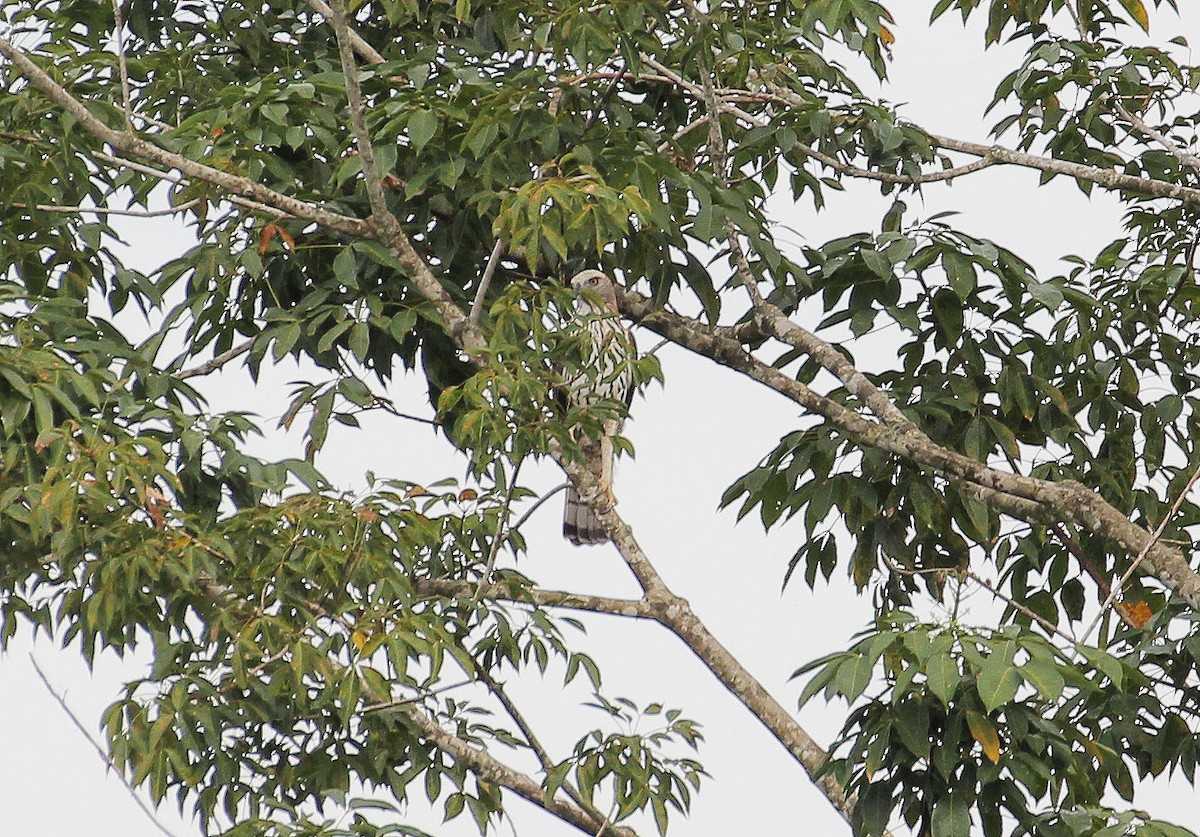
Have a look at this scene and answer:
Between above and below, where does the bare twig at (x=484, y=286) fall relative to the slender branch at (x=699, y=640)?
above

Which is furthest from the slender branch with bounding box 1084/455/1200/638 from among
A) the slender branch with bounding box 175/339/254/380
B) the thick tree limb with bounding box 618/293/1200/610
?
the slender branch with bounding box 175/339/254/380

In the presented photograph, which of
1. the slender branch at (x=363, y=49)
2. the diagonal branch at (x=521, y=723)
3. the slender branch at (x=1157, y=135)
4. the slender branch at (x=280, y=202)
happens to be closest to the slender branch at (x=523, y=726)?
the diagonal branch at (x=521, y=723)

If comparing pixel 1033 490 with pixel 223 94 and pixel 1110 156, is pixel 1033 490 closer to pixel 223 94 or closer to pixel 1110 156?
pixel 1110 156

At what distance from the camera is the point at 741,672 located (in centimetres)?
471

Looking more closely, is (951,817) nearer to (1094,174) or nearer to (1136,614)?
(1136,614)

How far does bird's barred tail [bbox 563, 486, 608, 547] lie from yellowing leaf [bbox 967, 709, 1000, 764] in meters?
2.62

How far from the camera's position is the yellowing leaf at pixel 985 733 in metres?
3.16

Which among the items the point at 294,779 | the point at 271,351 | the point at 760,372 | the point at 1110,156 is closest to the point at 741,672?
the point at 760,372

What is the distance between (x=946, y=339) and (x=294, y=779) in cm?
232

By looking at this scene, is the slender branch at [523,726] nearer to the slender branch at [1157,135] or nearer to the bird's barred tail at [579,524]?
the bird's barred tail at [579,524]

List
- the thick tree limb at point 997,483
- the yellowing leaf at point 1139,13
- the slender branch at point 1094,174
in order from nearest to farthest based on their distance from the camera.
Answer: the thick tree limb at point 997,483
the yellowing leaf at point 1139,13
the slender branch at point 1094,174

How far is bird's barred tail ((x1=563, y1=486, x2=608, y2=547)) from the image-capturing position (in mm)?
5684

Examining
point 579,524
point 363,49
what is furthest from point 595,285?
point 363,49

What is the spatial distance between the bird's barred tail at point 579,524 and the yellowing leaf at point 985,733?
8.58 ft
